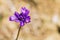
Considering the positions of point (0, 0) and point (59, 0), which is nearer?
point (0, 0)

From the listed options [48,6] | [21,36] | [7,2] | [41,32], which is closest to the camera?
[21,36]

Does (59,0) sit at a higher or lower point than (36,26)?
higher

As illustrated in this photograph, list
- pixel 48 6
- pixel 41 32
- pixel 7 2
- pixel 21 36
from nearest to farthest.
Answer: pixel 21 36 → pixel 41 32 → pixel 7 2 → pixel 48 6

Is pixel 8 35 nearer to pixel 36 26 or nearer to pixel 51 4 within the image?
pixel 36 26

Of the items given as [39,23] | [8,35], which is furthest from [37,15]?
[8,35]

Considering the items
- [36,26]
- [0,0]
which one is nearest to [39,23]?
[36,26]

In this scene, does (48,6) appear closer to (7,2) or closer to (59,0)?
(59,0)
